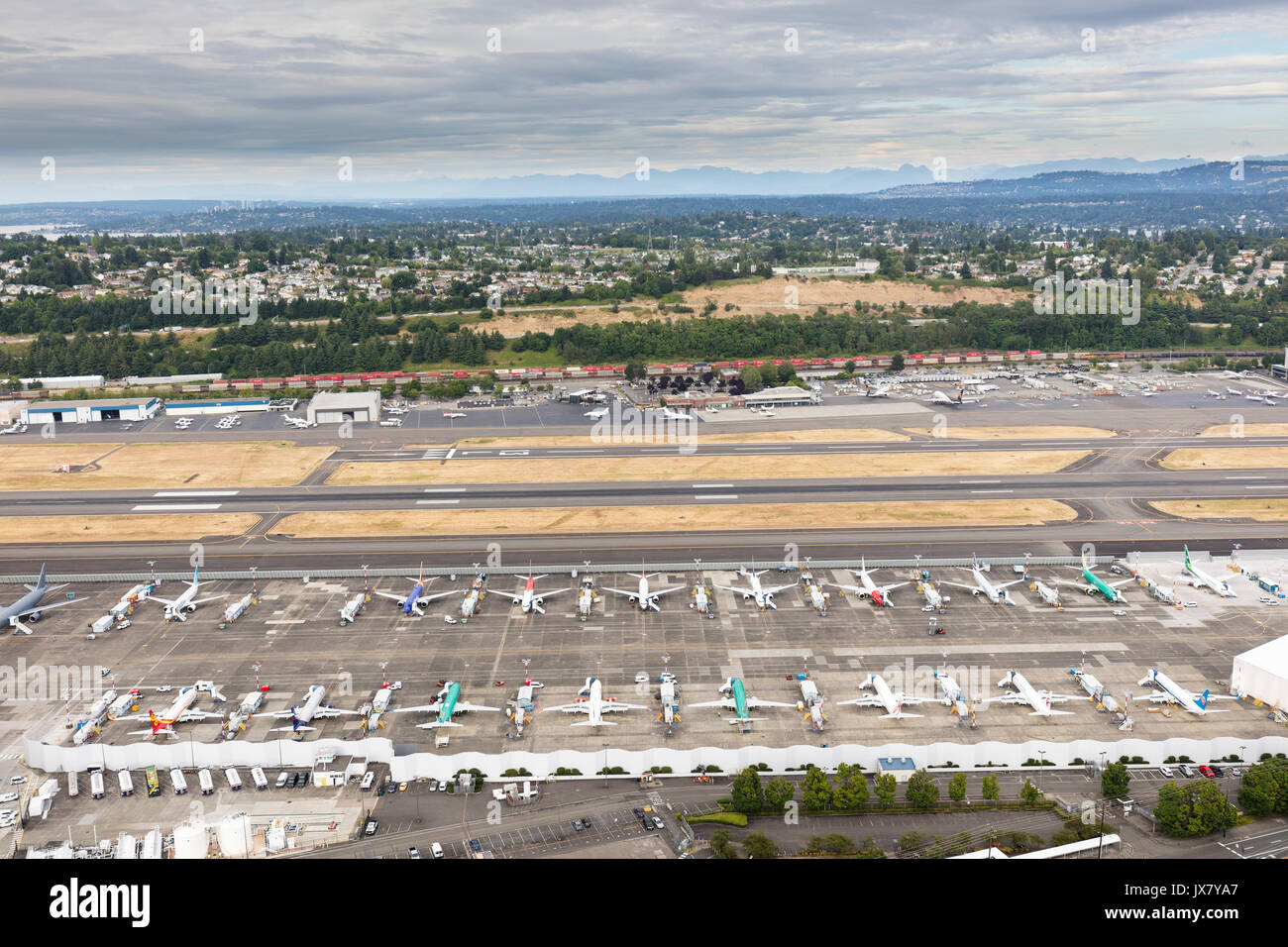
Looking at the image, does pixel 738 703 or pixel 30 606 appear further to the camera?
pixel 30 606

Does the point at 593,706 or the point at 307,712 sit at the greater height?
the point at 307,712

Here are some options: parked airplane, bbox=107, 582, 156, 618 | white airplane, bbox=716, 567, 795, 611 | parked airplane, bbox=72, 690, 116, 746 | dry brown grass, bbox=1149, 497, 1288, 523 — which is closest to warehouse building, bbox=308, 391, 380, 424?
parked airplane, bbox=107, 582, 156, 618

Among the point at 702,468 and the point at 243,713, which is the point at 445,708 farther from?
the point at 702,468

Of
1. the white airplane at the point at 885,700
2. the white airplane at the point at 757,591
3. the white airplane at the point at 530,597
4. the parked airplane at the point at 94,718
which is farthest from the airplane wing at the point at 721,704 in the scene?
the parked airplane at the point at 94,718

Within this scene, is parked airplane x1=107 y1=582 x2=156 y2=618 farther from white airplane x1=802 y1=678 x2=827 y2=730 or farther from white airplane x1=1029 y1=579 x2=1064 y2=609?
white airplane x1=1029 y1=579 x2=1064 y2=609

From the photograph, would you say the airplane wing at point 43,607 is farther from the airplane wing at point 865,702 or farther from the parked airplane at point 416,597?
the airplane wing at point 865,702

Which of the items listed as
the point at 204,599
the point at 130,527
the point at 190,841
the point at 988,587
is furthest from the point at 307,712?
the point at 988,587
